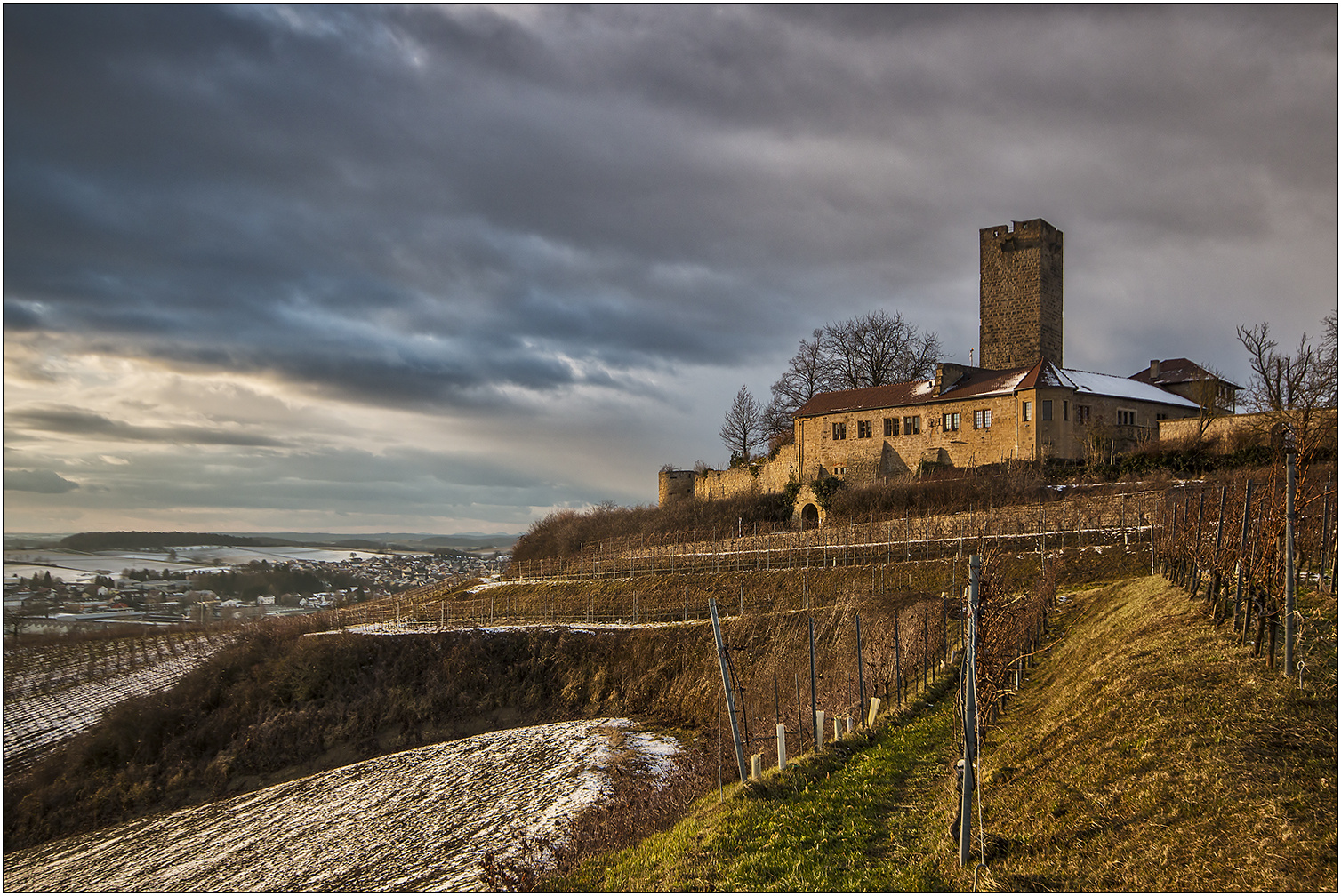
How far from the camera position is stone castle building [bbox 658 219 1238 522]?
42.4 meters

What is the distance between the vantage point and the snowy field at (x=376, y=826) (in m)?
14.9

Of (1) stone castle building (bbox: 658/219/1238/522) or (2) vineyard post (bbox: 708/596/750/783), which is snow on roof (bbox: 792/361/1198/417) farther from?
(2) vineyard post (bbox: 708/596/750/783)

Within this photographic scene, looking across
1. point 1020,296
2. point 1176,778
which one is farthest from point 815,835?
point 1020,296

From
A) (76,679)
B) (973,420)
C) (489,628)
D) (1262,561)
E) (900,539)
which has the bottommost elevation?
(76,679)

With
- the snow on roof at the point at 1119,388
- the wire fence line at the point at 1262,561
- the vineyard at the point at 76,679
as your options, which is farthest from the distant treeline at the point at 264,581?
the snow on roof at the point at 1119,388

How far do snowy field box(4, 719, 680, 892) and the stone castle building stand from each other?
92.6 feet

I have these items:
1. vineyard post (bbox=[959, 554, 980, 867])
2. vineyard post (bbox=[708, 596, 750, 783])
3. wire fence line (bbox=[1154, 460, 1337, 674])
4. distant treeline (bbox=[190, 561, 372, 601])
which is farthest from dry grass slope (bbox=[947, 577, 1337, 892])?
distant treeline (bbox=[190, 561, 372, 601])

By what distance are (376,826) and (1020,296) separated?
169 feet

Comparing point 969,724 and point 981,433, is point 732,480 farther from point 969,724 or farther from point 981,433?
point 969,724

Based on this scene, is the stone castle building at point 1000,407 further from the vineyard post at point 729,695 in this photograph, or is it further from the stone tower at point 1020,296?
the vineyard post at point 729,695

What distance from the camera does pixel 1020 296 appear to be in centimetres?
5438

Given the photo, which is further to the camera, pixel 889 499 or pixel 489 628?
pixel 889 499

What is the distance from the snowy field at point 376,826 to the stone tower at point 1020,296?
41.9 meters

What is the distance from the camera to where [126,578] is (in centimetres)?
2772
